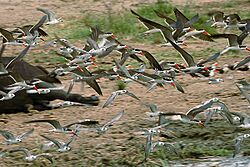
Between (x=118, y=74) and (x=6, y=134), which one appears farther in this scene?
(x=118, y=74)

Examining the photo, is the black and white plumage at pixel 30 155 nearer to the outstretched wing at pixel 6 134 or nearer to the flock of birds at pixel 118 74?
the flock of birds at pixel 118 74

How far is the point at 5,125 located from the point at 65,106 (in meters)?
0.81

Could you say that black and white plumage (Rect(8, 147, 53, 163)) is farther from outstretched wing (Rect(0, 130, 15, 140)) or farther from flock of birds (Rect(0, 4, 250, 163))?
outstretched wing (Rect(0, 130, 15, 140))

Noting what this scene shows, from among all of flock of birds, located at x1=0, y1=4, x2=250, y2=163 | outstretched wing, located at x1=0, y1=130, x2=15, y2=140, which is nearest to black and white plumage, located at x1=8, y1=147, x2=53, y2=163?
flock of birds, located at x1=0, y1=4, x2=250, y2=163

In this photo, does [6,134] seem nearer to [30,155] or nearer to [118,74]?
[30,155]

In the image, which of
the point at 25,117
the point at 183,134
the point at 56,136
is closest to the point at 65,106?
the point at 25,117

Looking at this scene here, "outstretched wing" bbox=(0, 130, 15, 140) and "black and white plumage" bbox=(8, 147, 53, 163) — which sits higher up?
"outstretched wing" bbox=(0, 130, 15, 140)

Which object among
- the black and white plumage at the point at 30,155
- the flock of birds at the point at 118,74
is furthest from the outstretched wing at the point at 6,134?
the black and white plumage at the point at 30,155

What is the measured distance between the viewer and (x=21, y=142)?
7.22 metres

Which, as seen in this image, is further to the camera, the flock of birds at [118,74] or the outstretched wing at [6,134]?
the flock of birds at [118,74]

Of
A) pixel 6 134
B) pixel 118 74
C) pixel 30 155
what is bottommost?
pixel 30 155

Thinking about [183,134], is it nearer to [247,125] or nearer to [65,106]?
[247,125]

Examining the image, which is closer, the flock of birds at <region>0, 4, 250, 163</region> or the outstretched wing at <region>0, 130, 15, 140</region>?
the outstretched wing at <region>0, 130, 15, 140</region>

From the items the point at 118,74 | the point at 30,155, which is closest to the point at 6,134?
the point at 30,155
